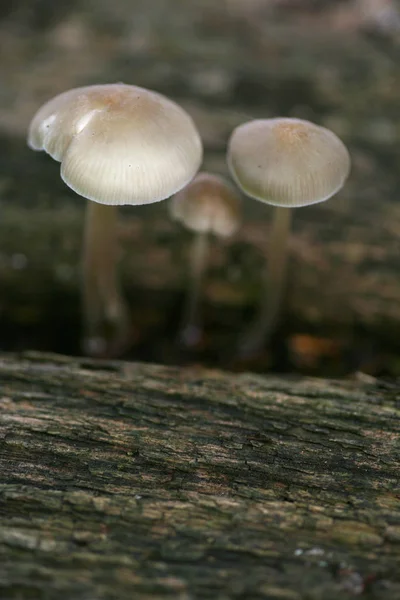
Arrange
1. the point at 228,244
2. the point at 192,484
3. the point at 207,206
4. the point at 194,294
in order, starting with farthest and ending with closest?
the point at 228,244
the point at 194,294
the point at 207,206
the point at 192,484

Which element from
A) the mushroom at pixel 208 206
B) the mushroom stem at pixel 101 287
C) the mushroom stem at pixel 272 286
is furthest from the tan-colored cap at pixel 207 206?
the mushroom stem at pixel 101 287

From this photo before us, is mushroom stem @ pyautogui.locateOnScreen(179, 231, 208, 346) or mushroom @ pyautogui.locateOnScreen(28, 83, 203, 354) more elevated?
mushroom @ pyautogui.locateOnScreen(28, 83, 203, 354)

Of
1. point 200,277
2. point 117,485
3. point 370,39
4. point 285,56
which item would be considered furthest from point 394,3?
point 117,485

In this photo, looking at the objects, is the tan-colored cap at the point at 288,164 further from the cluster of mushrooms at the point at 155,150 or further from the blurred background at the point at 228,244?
the blurred background at the point at 228,244

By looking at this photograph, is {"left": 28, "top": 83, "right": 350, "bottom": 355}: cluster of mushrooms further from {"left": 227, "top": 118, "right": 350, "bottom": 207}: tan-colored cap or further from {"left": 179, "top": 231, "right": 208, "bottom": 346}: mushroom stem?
{"left": 179, "top": 231, "right": 208, "bottom": 346}: mushroom stem

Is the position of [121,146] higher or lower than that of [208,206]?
higher

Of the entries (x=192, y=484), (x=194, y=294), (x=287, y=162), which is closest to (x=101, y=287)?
(x=194, y=294)

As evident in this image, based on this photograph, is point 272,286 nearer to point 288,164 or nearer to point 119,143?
point 288,164

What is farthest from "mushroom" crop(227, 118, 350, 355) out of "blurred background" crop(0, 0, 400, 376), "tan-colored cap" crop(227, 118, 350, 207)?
"blurred background" crop(0, 0, 400, 376)
